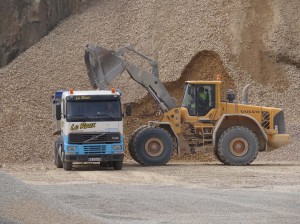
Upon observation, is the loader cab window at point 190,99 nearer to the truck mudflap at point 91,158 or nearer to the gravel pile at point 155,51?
the truck mudflap at point 91,158

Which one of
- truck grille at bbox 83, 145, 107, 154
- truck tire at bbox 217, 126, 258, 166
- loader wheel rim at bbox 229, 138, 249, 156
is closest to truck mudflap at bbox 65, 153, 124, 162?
truck grille at bbox 83, 145, 107, 154

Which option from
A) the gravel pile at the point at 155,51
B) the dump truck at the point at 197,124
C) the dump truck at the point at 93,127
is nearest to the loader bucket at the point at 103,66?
the dump truck at the point at 197,124

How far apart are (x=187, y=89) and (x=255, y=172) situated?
5.09m

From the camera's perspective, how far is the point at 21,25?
162 feet

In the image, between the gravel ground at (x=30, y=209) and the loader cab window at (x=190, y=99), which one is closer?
the gravel ground at (x=30, y=209)

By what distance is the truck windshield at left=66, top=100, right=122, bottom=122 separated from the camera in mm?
29695

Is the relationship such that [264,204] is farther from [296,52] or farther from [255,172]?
[296,52]

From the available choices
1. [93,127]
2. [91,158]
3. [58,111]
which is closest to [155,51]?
[58,111]

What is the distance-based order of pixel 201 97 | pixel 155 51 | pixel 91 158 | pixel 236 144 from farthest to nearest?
pixel 155 51
pixel 201 97
pixel 236 144
pixel 91 158

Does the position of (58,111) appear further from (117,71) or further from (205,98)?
(205,98)

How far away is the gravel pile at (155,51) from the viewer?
40.8 meters

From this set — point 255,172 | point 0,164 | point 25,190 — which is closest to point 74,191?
point 25,190

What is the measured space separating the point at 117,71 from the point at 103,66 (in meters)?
0.57

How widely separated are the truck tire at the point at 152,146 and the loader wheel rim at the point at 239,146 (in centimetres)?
225
